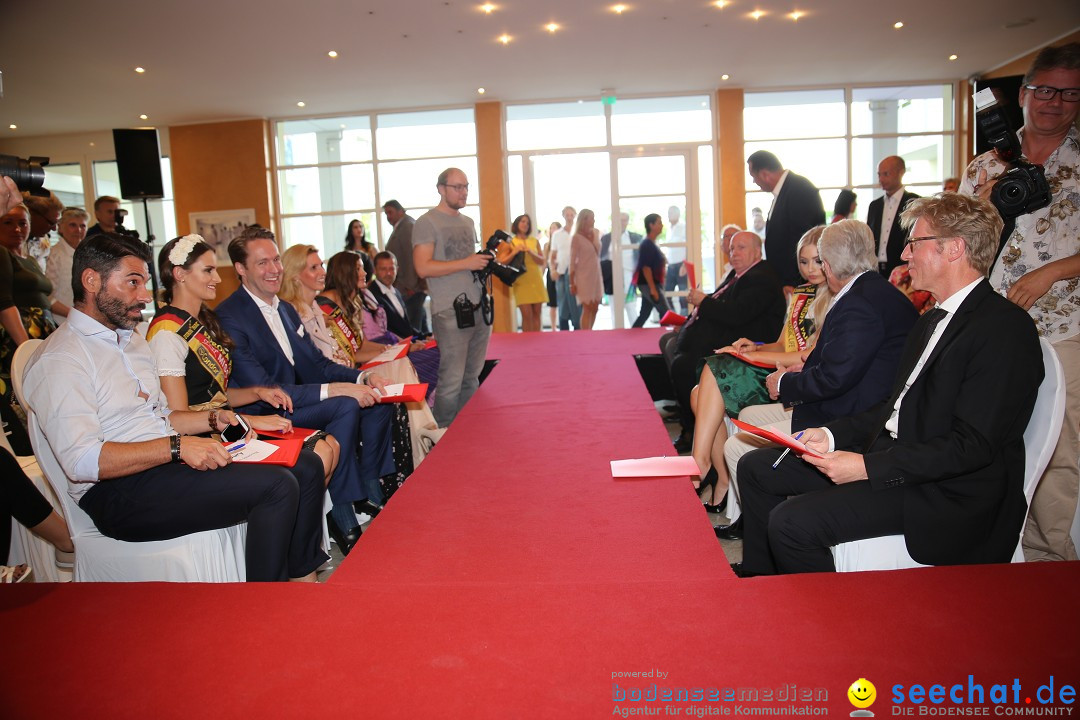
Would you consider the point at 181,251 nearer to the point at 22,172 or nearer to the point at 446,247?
the point at 22,172

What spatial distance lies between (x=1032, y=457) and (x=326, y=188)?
1100 cm

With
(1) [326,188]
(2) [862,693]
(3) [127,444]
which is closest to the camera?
(2) [862,693]

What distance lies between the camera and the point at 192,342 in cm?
253

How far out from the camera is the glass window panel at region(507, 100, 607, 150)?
1071 centimetres

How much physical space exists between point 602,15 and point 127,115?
7377mm

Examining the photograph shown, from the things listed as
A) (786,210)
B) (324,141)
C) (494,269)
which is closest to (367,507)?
(494,269)

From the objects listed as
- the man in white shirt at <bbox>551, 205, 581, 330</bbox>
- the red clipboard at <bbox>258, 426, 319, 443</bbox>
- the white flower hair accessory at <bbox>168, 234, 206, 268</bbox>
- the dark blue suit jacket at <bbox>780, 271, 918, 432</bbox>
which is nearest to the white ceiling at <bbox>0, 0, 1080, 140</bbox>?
the man in white shirt at <bbox>551, 205, 581, 330</bbox>

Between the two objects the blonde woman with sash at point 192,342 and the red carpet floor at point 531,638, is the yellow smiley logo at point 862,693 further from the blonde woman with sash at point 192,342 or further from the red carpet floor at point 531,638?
the blonde woman with sash at point 192,342

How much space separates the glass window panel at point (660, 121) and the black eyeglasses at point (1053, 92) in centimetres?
859

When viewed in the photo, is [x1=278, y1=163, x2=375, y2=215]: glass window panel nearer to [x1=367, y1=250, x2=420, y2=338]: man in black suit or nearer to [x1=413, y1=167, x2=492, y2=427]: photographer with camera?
[x1=367, y1=250, x2=420, y2=338]: man in black suit

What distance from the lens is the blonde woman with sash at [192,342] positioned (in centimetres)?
242

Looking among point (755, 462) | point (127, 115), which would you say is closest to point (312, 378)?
point (755, 462)

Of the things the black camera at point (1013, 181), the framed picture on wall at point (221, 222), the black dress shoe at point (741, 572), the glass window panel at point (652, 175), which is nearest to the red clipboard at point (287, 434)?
the black dress shoe at point (741, 572)

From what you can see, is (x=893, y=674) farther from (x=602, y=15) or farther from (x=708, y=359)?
(x=602, y=15)
